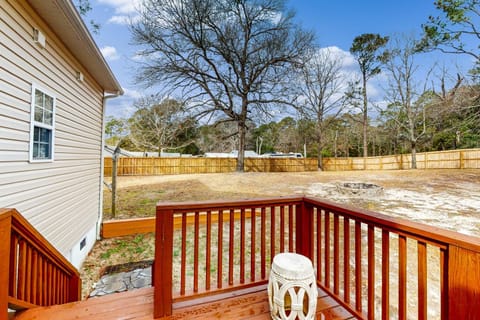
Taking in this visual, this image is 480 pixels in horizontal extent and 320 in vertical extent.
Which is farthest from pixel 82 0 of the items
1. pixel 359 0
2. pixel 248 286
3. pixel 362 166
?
pixel 362 166

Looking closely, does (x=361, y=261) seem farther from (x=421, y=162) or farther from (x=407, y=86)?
(x=421, y=162)

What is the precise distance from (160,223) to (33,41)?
9.21 feet

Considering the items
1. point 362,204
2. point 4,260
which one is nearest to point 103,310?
point 4,260

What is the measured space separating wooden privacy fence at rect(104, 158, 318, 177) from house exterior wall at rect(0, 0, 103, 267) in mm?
9260

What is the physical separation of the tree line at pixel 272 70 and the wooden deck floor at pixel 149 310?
11174 mm

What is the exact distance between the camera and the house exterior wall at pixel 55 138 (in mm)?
2258

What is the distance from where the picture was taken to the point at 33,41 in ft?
8.54

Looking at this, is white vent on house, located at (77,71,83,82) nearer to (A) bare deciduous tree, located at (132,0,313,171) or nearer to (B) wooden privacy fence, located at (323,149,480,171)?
(A) bare deciduous tree, located at (132,0,313,171)

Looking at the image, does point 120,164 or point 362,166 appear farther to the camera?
point 362,166

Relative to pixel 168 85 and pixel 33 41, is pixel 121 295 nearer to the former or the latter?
pixel 33 41

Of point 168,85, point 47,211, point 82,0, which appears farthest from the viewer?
point 168,85

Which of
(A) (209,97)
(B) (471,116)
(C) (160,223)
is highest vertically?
(A) (209,97)

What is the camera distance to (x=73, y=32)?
3.01 meters

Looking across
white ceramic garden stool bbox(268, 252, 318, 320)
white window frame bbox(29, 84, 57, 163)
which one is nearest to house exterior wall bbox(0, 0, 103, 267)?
white window frame bbox(29, 84, 57, 163)
